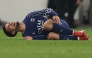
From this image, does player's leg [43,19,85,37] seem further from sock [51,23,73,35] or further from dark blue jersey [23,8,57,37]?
dark blue jersey [23,8,57,37]

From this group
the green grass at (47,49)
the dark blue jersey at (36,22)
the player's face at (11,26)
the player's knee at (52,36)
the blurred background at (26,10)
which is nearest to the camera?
the green grass at (47,49)

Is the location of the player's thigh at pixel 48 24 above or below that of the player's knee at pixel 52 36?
above

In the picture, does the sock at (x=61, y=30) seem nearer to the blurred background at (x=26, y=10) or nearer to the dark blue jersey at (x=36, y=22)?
the dark blue jersey at (x=36, y=22)

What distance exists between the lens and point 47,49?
24.2ft

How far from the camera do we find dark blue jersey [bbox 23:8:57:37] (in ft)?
29.2

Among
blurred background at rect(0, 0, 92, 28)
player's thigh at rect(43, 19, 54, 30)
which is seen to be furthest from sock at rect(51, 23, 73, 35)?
blurred background at rect(0, 0, 92, 28)

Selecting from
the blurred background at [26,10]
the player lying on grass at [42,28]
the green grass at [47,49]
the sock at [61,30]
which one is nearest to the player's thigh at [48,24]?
the player lying on grass at [42,28]

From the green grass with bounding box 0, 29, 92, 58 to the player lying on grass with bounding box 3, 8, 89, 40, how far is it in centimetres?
27

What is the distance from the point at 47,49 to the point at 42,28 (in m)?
1.53

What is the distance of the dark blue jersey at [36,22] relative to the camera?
8.91 metres

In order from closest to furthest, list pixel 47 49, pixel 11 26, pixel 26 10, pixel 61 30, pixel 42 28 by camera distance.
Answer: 1. pixel 47 49
2. pixel 11 26
3. pixel 42 28
4. pixel 61 30
5. pixel 26 10

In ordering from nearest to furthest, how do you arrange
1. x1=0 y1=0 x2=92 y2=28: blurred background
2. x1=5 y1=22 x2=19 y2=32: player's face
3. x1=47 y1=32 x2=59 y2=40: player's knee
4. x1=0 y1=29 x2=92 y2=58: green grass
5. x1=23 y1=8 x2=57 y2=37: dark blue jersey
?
x1=0 y1=29 x2=92 y2=58: green grass < x1=5 y1=22 x2=19 y2=32: player's face < x1=23 y1=8 x2=57 y2=37: dark blue jersey < x1=47 y1=32 x2=59 y2=40: player's knee < x1=0 y1=0 x2=92 y2=28: blurred background

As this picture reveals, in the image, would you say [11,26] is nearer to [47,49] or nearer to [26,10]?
[47,49]

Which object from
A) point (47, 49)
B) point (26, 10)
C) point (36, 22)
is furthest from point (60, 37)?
point (26, 10)
